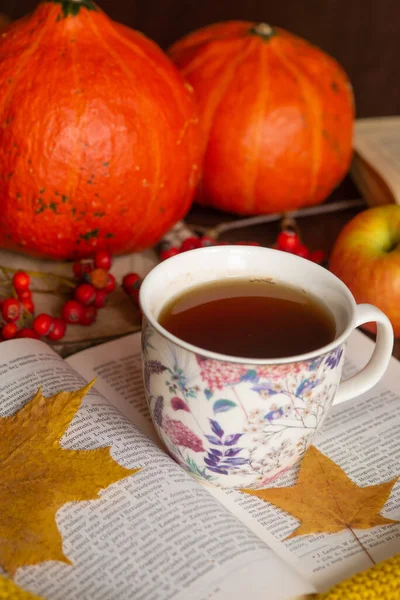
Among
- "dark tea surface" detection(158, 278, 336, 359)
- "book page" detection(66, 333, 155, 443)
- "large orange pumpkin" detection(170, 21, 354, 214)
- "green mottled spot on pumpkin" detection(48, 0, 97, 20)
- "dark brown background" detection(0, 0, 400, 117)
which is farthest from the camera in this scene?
"dark brown background" detection(0, 0, 400, 117)

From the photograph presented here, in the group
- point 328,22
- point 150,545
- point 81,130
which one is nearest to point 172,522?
point 150,545

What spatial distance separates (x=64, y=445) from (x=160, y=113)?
0.42m

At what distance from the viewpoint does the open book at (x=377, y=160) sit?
38.4 inches

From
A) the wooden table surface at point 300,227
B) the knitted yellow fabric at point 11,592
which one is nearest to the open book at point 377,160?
the wooden table surface at point 300,227

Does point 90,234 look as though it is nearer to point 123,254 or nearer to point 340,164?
point 123,254

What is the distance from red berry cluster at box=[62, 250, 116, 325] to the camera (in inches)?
31.2

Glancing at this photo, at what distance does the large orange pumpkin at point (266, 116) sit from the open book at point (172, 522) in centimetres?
38

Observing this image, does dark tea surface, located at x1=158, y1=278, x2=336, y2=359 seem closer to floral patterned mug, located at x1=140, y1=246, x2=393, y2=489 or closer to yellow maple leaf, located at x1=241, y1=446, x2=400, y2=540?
floral patterned mug, located at x1=140, y1=246, x2=393, y2=489

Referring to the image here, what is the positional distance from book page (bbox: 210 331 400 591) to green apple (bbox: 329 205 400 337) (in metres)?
0.06

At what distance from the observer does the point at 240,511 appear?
58 centimetres

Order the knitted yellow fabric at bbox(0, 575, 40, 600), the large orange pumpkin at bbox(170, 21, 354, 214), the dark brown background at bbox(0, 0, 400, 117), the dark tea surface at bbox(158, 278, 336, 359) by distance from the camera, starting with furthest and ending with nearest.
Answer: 1. the dark brown background at bbox(0, 0, 400, 117)
2. the large orange pumpkin at bbox(170, 21, 354, 214)
3. the dark tea surface at bbox(158, 278, 336, 359)
4. the knitted yellow fabric at bbox(0, 575, 40, 600)

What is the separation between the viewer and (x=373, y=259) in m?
0.80

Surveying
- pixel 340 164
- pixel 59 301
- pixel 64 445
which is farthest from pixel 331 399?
pixel 340 164

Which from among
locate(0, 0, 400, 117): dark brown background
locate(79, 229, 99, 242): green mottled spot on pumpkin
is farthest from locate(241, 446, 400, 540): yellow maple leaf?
locate(0, 0, 400, 117): dark brown background
